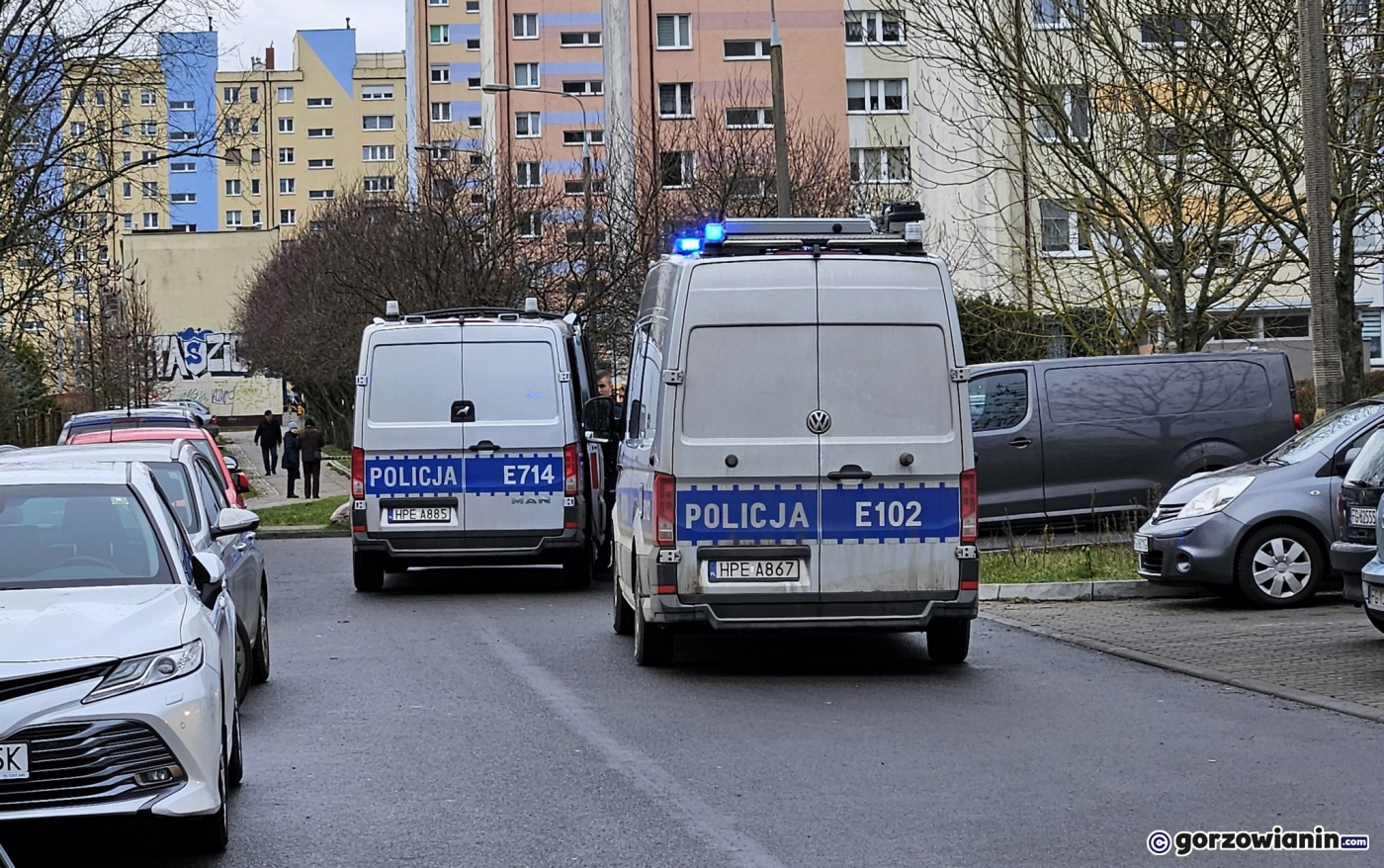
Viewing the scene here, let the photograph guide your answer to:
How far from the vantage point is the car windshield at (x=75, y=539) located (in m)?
7.20

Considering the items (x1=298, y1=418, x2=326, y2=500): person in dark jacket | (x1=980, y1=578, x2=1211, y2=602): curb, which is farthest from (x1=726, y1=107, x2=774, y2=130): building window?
(x1=980, y1=578, x2=1211, y2=602): curb

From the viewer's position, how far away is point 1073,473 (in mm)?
18844

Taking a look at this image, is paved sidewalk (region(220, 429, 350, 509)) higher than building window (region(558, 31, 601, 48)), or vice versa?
building window (region(558, 31, 601, 48))

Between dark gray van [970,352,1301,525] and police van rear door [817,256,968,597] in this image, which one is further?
dark gray van [970,352,1301,525]

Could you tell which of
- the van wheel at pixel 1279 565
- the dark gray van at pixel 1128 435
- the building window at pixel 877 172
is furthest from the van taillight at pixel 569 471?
the building window at pixel 877 172

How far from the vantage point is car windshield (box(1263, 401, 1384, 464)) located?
14.1 metres

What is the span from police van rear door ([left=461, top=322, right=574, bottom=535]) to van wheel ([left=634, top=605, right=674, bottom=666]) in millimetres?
5408

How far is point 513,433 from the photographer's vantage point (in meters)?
17.0

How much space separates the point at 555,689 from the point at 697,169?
1210 inches

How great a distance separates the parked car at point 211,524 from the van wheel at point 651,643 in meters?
2.36

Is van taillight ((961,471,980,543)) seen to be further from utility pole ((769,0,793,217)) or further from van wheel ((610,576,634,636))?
utility pole ((769,0,793,217))

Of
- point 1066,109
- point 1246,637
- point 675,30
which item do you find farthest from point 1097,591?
point 675,30

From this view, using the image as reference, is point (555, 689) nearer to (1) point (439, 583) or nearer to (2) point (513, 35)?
(1) point (439, 583)

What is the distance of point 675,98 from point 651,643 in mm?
57836
